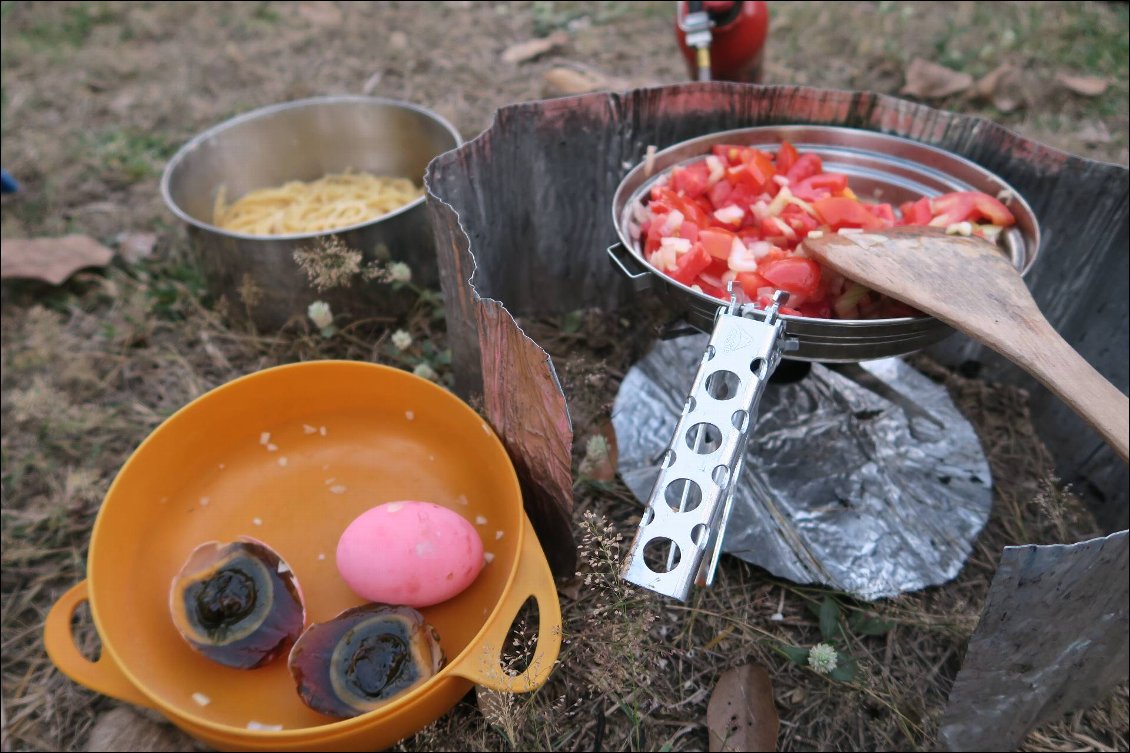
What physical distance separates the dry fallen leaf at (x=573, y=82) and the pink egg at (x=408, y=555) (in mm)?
2337

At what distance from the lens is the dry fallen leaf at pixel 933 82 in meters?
3.35

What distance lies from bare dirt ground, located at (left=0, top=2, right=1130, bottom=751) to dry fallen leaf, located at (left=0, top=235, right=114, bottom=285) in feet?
0.22

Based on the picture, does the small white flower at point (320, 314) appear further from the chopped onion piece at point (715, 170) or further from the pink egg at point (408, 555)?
the chopped onion piece at point (715, 170)

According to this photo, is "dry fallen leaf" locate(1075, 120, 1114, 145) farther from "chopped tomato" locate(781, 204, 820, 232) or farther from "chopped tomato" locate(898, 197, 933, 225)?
"chopped tomato" locate(781, 204, 820, 232)

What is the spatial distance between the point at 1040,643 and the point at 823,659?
16.4 inches

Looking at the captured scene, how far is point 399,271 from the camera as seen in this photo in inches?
89.5

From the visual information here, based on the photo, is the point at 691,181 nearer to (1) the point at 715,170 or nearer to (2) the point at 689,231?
(1) the point at 715,170

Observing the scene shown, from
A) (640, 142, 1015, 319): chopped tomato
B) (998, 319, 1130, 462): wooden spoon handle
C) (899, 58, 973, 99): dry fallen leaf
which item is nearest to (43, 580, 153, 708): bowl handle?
(640, 142, 1015, 319): chopped tomato

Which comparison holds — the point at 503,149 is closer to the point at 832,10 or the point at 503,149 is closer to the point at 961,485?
the point at 961,485

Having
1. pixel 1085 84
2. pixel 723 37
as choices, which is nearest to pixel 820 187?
pixel 723 37

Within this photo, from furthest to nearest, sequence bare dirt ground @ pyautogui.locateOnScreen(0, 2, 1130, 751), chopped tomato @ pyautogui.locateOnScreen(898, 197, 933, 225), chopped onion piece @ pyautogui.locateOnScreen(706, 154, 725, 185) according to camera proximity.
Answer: chopped onion piece @ pyautogui.locateOnScreen(706, 154, 725, 185)
chopped tomato @ pyautogui.locateOnScreen(898, 197, 933, 225)
bare dirt ground @ pyautogui.locateOnScreen(0, 2, 1130, 751)

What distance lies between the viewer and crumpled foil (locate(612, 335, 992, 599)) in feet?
6.04

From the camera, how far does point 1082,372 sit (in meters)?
1.28

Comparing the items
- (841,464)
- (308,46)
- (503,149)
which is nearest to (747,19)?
(503,149)
